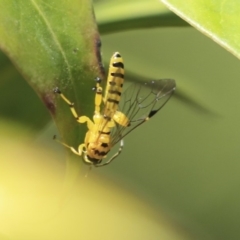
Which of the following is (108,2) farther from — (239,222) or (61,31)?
(239,222)

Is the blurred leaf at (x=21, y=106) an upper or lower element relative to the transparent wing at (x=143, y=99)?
lower

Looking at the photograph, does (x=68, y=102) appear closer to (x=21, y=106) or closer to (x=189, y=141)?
(x=21, y=106)

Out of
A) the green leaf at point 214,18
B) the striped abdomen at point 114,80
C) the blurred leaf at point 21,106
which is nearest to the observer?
the green leaf at point 214,18

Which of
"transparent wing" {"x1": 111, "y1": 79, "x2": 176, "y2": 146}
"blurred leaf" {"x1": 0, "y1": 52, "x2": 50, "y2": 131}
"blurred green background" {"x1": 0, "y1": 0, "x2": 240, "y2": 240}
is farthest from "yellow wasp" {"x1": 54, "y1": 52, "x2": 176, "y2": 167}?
"blurred green background" {"x1": 0, "y1": 0, "x2": 240, "y2": 240}

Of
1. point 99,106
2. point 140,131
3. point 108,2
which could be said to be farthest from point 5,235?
point 140,131

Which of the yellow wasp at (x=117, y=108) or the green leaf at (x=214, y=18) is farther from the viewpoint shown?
the yellow wasp at (x=117, y=108)

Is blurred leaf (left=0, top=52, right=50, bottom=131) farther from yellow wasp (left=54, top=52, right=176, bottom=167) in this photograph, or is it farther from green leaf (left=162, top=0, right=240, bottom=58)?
green leaf (left=162, top=0, right=240, bottom=58)

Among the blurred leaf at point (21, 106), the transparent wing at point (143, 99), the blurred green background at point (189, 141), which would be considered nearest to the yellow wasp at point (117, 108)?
the transparent wing at point (143, 99)

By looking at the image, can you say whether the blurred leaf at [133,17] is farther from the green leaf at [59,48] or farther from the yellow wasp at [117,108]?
the green leaf at [59,48]
